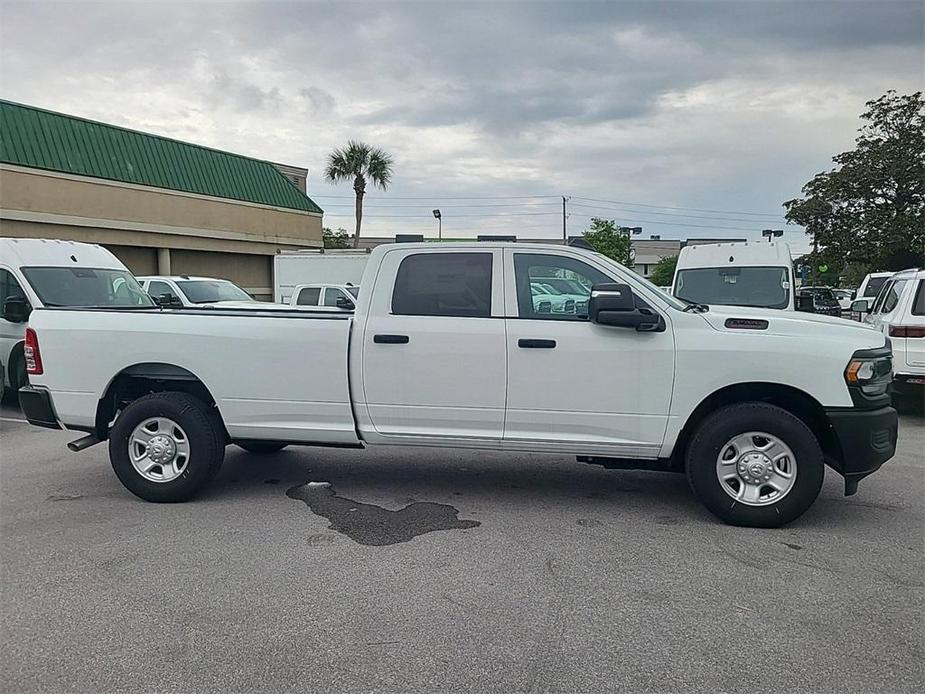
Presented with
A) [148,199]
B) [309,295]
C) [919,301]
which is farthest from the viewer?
[148,199]

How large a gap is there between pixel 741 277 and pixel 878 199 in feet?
67.4

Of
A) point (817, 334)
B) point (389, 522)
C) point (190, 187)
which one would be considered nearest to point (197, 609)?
point (389, 522)

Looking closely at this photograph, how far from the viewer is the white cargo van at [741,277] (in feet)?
37.1

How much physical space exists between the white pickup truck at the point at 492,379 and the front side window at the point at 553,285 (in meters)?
0.02

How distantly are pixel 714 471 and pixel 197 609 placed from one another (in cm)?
331

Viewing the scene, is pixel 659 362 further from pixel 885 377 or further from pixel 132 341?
pixel 132 341

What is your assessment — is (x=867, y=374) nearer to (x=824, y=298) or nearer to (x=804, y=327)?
(x=804, y=327)

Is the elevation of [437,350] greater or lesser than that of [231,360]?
greater

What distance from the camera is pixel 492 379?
5.07 m

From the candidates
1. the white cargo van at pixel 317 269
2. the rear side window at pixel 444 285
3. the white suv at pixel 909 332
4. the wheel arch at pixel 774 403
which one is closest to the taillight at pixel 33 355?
the rear side window at pixel 444 285

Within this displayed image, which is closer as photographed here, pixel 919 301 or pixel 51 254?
pixel 919 301

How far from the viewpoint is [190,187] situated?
84.2 feet

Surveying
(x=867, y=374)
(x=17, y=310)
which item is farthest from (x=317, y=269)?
(x=867, y=374)

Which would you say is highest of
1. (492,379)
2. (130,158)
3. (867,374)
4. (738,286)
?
(130,158)
